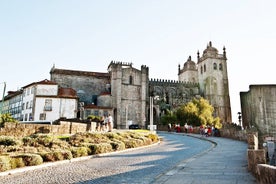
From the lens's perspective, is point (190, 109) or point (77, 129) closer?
point (77, 129)

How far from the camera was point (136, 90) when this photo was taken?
63.7 m

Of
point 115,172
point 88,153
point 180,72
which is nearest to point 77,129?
point 88,153

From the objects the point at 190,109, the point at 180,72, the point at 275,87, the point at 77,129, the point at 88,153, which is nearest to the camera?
the point at 275,87

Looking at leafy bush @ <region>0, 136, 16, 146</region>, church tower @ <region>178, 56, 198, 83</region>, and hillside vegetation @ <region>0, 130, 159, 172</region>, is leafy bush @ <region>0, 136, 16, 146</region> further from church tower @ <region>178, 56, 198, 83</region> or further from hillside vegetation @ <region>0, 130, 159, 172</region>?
church tower @ <region>178, 56, 198, 83</region>

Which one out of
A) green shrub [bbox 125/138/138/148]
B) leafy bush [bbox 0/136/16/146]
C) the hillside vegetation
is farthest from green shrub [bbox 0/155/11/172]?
green shrub [bbox 125/138/138/148]

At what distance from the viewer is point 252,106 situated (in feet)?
22.4

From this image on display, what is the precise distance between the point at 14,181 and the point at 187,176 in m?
5.35

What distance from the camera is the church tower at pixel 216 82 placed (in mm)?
78125

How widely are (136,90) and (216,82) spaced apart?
30.6m

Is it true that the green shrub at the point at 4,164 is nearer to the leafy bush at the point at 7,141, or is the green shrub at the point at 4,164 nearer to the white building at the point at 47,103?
the leafy bush at the point at 7,141

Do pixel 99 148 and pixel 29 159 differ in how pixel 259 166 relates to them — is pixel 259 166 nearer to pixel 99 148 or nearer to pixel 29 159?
pixel 29 159

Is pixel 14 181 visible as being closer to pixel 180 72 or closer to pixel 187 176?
pixel 187 176

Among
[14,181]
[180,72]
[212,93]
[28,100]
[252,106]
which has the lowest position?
[14,181]

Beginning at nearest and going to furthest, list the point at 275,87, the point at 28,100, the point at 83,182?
the point at 275,87 < the point at 83,182 < the point at 28,100
